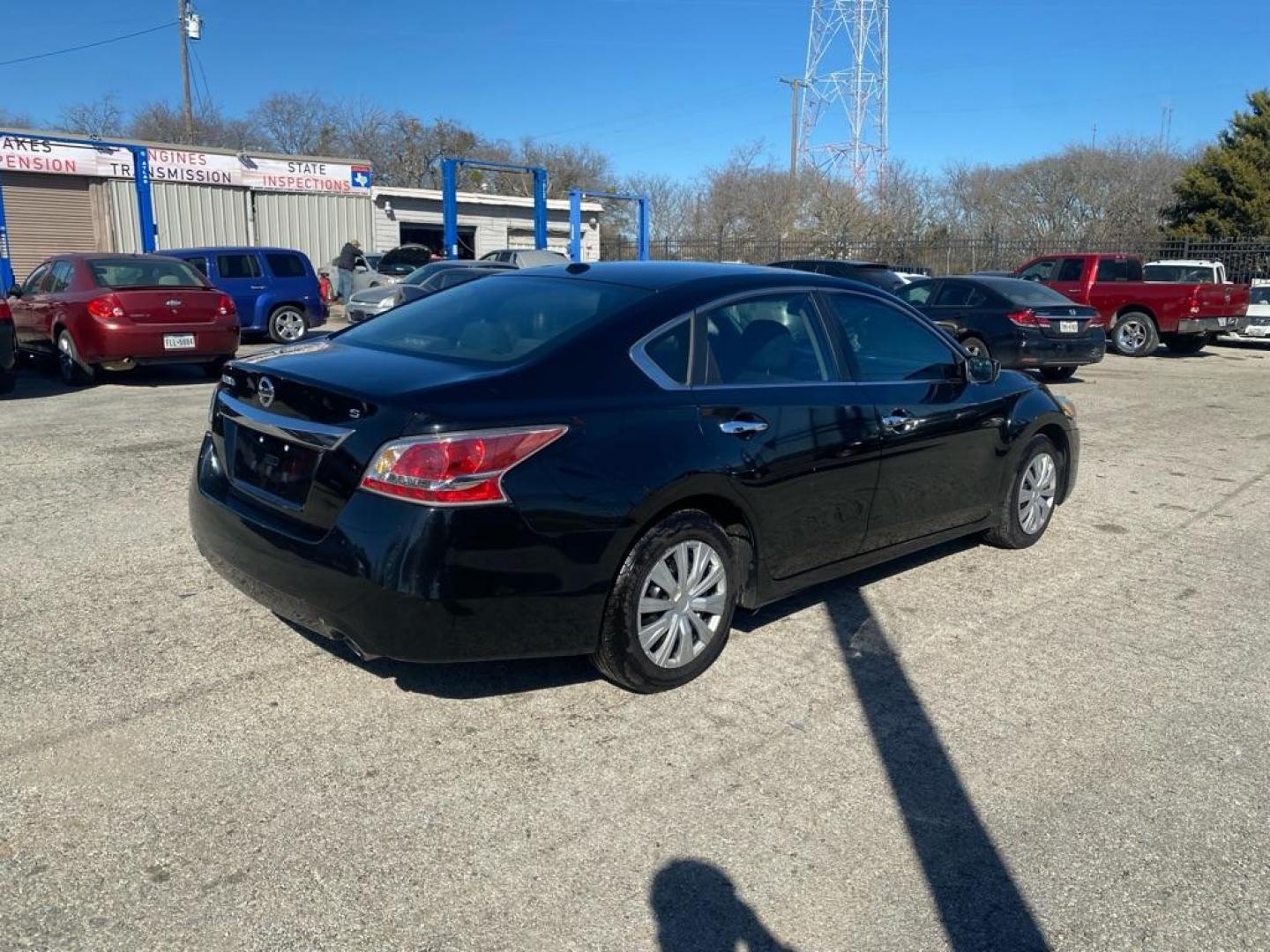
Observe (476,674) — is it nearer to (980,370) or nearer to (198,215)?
(980,370)

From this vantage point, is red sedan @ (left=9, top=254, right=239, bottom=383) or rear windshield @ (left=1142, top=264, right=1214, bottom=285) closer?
red sedan @ (left=9, top=254, right=239, bottom=383)

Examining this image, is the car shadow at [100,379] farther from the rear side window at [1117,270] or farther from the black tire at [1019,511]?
the rear side window at [1117,270]

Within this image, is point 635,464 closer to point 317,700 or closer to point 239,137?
point 317,700

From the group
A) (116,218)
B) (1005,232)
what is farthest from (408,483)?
(1005,232)

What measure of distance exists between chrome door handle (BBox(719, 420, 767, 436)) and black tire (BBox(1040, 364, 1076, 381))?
12.3 metres

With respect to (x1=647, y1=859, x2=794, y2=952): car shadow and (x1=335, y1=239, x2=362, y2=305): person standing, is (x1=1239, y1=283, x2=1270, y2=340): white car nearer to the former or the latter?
(x1=335, y1=239, x2=362, y2=305): person standing

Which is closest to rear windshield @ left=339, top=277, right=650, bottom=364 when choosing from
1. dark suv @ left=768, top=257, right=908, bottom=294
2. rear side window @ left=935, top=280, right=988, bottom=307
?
rear side window @ left=935, top=280, right=988, bottom=307

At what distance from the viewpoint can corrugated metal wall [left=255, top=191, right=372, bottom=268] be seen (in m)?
28.4

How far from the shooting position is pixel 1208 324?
18.4 metres

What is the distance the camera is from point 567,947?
258cm

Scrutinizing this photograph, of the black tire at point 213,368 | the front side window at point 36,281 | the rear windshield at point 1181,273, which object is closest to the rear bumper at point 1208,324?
the rear windshield at point 1181,273

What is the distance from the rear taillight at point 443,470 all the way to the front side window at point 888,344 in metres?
2.07

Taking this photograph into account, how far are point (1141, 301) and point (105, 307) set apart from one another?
16.7 m

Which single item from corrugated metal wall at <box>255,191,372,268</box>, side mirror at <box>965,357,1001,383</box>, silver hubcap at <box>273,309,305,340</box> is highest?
corrugated metal wall at <box>255,191,372,268</box>
